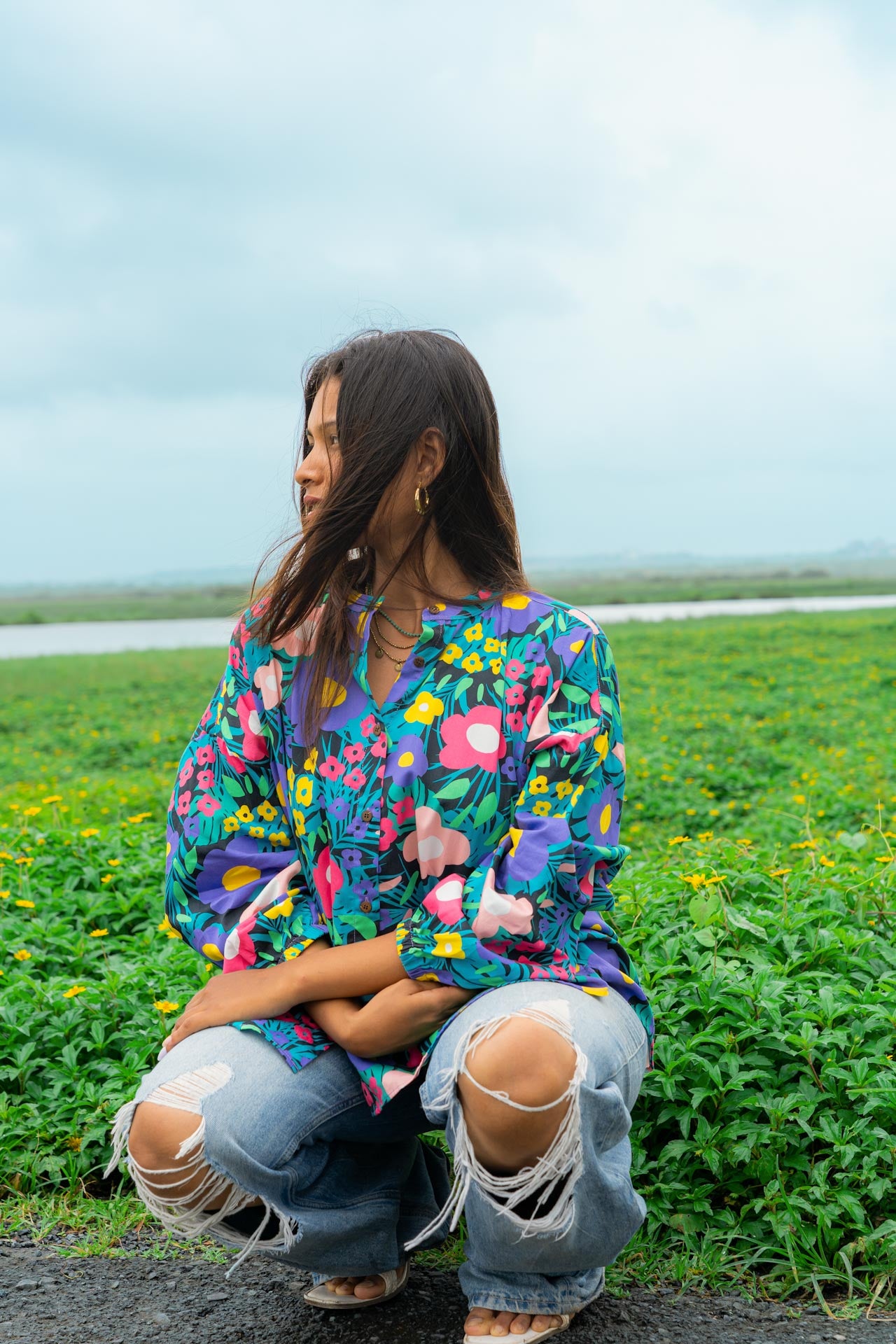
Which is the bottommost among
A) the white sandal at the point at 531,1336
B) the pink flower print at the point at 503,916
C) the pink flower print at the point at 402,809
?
the white sandal at the point at 531,1336

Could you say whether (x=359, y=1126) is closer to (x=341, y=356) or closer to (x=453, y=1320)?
(x=453, y=1320)

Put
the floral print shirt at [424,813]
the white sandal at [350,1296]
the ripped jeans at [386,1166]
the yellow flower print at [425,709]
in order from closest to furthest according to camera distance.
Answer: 1. the ripped jeans at [386,1166]
2. the floral print shirt at [424,813]
3. the yellow flower print at [425,709]
4. the white sandal at [350,1296]

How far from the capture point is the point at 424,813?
171 centimetres

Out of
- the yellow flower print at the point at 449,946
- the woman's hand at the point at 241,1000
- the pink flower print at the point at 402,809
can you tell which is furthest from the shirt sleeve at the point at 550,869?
the woman's hand at the point at 241,1000

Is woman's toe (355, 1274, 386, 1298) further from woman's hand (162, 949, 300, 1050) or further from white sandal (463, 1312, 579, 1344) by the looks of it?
woman's hand (162, 949, 300, 1050)

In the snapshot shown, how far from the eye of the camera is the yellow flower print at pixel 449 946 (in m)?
1.61

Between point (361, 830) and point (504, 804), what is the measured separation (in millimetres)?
211

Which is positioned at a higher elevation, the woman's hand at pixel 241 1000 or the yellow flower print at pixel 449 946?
the yellow flower print at pixel 449 946

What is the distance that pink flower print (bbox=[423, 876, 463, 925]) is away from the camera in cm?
164

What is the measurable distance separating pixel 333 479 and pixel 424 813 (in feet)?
1.68

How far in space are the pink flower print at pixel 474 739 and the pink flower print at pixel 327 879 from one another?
0.77ft

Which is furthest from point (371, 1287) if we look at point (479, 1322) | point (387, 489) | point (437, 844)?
point (387, 489)

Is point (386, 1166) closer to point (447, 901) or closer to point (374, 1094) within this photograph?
point (374, 1094)

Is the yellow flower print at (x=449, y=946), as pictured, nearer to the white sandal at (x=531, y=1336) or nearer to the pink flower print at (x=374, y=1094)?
the pink flower print at (x=374, y=1094)
